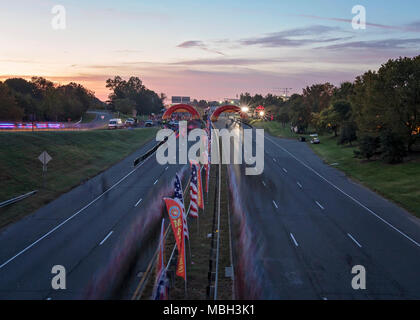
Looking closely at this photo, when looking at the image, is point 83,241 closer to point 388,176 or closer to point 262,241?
point 262,241

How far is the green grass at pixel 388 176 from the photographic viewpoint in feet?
104

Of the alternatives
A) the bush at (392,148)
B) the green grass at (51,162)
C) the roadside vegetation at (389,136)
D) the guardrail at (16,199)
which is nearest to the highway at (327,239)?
the roadside vegetation at (389,136)

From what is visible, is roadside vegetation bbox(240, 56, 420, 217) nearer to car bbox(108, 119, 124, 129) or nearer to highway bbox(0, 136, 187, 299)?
highway bbox(0, 136, 187, 299)

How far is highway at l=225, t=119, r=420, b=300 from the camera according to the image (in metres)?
16.4

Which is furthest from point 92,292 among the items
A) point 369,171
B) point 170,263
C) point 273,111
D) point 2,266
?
point 273,111

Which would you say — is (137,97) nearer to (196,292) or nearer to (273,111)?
(273,111)

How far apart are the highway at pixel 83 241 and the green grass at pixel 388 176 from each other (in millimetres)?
18317

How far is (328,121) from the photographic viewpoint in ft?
259

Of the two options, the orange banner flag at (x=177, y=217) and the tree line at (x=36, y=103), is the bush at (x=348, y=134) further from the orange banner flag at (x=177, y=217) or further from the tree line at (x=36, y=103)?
the orange banner flag at (x=177, y=217)

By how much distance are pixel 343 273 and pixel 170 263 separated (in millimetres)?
7486

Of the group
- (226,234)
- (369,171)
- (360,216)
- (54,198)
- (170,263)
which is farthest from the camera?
(369,171)

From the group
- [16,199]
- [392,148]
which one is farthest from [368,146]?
[16,199]

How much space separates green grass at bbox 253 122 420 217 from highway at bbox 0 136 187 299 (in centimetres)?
1832

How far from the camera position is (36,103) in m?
97.1
